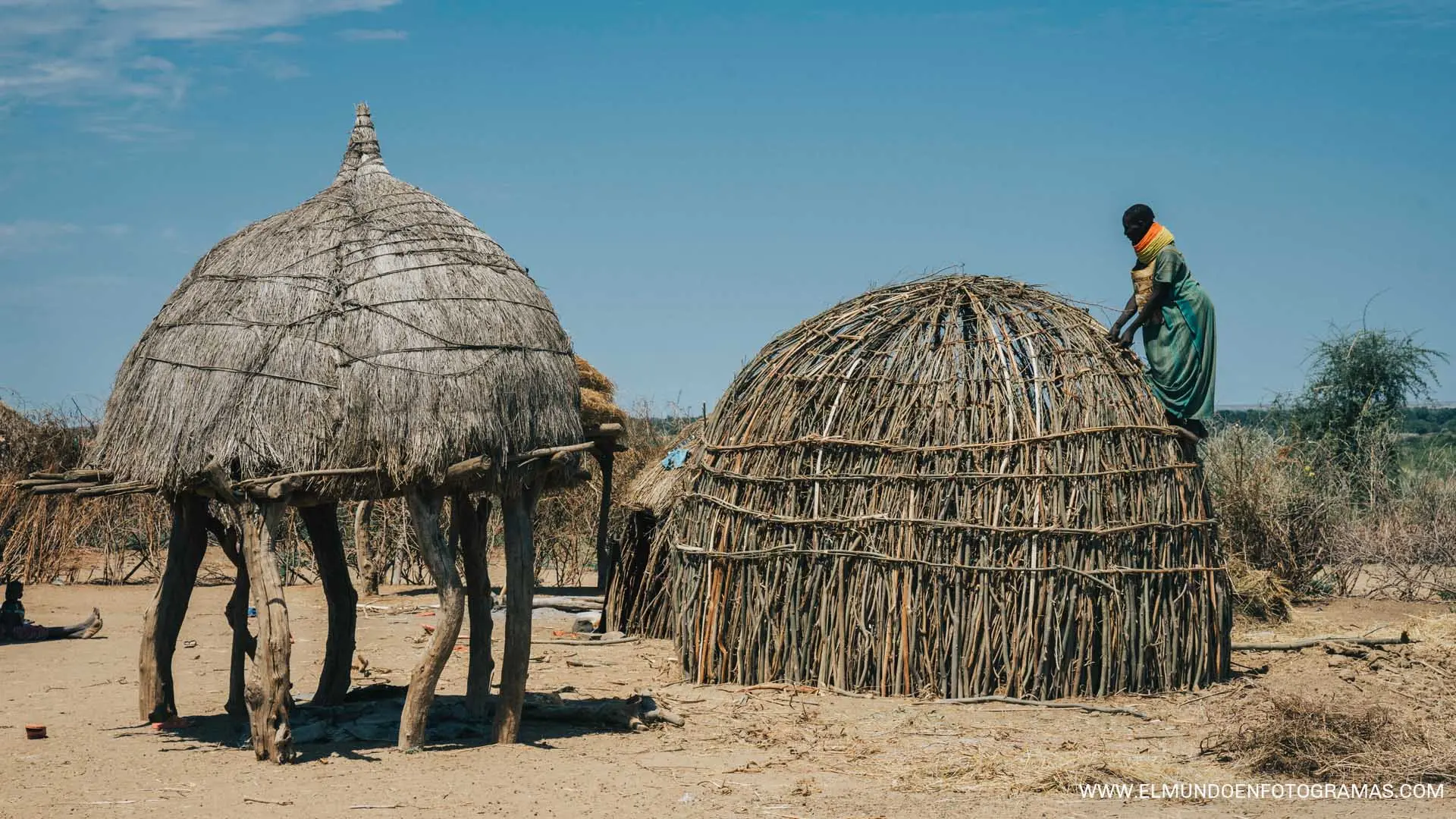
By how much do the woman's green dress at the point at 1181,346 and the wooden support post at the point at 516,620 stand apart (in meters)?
5.92

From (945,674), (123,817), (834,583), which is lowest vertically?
(123,817)

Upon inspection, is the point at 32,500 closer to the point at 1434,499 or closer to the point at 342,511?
the point at 342,511

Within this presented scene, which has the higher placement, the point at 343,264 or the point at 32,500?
the point at 343,264

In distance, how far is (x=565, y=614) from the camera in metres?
17.3

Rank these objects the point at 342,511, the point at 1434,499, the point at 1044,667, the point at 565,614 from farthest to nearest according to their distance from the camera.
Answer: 1. the point at 342,511
2. the point at 1434,499
3. the point at 565,614
4. the point at 1044,667

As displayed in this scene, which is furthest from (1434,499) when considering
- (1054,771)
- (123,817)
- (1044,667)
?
(123,817)

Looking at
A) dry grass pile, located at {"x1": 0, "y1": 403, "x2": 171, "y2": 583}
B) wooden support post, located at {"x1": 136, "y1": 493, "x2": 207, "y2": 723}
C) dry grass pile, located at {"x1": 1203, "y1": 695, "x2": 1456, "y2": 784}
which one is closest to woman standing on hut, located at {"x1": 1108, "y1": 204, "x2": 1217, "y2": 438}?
dry grass pile, located at {"x1": 1203, "y1": 695, "x2": 1456, "y2": 784}

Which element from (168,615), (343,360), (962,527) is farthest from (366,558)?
(343,360)

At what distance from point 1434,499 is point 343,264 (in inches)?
707

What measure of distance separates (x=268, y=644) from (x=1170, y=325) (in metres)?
8.12

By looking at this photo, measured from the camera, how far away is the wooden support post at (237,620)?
10.5m

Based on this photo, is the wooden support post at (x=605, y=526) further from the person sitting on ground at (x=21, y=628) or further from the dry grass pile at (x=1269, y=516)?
the dry grass pile at (x=1269, y=516)

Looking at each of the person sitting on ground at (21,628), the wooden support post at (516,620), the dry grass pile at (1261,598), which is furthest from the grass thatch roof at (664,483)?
the dry grass pile at (1261,598)

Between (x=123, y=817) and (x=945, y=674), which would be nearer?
(x=123, y=817)
